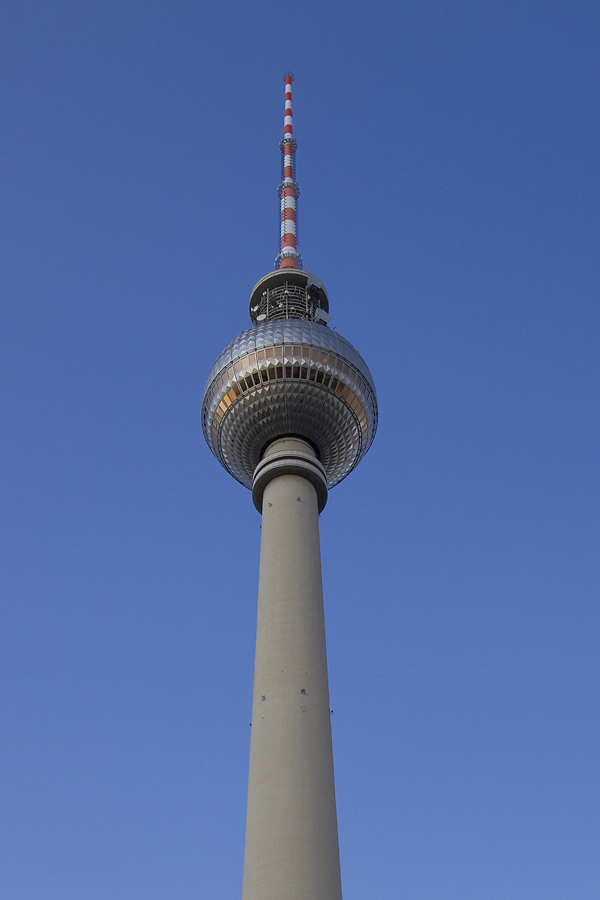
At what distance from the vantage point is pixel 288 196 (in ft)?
198

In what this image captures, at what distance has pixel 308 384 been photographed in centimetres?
4362

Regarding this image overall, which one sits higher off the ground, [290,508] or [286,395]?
[286,395]

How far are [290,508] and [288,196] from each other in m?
28.7

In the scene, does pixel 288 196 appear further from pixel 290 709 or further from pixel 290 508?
pixel 290 709

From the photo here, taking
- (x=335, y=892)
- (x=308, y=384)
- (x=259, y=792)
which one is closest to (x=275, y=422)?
(x=308, y=384)

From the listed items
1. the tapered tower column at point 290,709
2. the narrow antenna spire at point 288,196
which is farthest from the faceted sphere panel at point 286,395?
the narrow antenna spire at point 288,196

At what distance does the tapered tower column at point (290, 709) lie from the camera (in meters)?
28.7

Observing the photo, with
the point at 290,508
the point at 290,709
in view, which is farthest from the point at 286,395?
the point at 290,709

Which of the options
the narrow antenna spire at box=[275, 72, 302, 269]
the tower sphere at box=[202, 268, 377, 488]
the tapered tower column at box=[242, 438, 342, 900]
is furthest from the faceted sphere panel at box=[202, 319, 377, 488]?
the narrow antenna spire at box=[275, 72, 302, 269]

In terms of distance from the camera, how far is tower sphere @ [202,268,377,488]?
4369 centimetres

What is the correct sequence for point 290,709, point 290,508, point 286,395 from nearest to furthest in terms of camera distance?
point 290,709 → point 290,508 → point 286,395

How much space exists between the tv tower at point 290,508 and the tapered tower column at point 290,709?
43 mm

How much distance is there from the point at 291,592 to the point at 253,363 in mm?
12985

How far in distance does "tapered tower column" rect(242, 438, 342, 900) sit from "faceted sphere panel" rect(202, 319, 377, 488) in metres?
2.39
